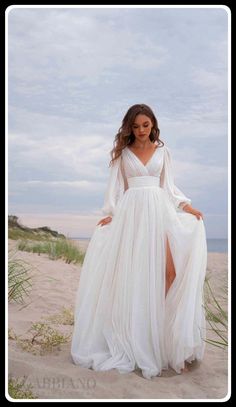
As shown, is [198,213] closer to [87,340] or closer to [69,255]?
[87,340]

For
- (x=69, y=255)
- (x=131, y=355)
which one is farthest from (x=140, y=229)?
(x=69, y=255)

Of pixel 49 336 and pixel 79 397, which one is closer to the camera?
pixel 79 397

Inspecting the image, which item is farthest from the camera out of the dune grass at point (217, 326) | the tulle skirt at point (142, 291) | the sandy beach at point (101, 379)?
the dune grass at point (217, 326)

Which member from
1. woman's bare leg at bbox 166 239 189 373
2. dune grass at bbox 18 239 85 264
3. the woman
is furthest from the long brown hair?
dune grass at bbox 18 239 85 264

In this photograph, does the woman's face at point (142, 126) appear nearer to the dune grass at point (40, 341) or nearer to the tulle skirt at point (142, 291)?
the tulle skirt at point (142, 291)

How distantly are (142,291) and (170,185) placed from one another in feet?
2.89

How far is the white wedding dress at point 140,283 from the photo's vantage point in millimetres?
3449

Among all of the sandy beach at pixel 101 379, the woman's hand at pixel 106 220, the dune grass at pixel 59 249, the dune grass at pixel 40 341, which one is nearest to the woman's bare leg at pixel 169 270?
the sandy beach at pixel 101 379

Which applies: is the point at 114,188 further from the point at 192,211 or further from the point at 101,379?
the point at 101,379

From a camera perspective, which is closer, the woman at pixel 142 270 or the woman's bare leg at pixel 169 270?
the woman at pixel 142 270

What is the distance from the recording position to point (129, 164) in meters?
3.77

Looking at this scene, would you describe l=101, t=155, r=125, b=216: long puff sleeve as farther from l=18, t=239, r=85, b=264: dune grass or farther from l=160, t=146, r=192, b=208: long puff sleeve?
l=18, t=239, r=85, b=264: dune grass

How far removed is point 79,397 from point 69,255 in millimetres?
5393

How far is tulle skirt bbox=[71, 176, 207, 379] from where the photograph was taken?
3.45 meters
